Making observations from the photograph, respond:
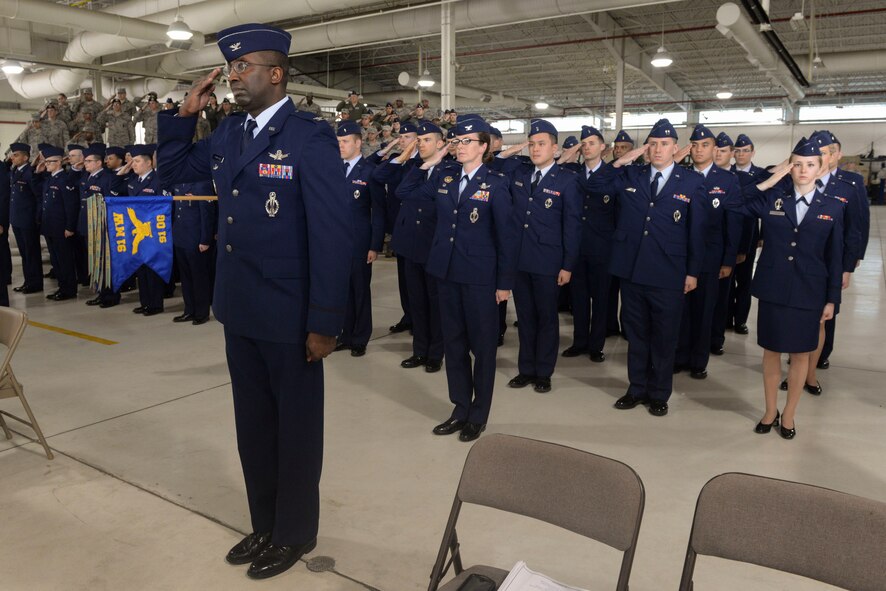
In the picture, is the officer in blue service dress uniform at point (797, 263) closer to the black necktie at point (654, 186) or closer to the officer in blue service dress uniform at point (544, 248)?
the black necktie at point (654, 186)

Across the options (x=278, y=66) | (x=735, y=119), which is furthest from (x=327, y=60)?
(x=278, y=66)

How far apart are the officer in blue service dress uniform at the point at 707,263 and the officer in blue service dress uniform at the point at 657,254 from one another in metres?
0.73

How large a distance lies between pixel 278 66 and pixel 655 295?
9.03 ft

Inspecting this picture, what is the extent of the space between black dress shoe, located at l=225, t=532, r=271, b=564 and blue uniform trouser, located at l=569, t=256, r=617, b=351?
3473mm

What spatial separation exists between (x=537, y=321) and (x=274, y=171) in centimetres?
282

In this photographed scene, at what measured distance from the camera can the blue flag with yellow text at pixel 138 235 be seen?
552 centimetres

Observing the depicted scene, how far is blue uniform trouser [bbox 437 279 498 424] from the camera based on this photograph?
372 centimetres

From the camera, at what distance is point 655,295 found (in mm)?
4145

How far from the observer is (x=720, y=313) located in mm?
5527

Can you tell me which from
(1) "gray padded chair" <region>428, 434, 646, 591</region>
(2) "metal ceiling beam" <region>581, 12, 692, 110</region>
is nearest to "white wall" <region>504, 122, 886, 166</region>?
(2) "metal ceiling beam" <region>581, 12, 692, 110</region>

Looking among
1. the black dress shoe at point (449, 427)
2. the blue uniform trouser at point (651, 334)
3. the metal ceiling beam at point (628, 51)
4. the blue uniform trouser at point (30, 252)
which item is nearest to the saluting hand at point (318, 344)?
the black dress shoe at point (449, 427)

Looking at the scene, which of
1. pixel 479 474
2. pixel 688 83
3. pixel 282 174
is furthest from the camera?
pixel 688 83

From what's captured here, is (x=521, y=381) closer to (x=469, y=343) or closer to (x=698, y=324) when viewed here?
Answer: (x=469, y=343)

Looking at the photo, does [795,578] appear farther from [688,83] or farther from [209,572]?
[688,83]
